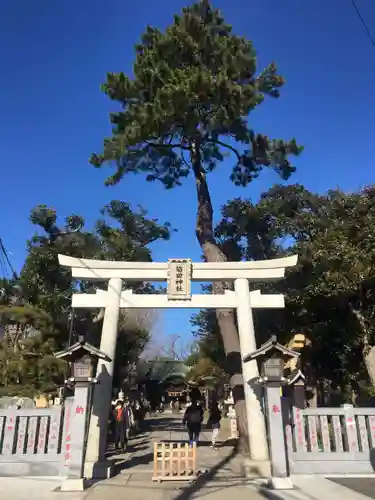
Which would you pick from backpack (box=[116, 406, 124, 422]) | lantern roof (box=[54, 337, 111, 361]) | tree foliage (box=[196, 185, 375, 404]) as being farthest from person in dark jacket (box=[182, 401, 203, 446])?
tree foliage (box=[196, 185, 375, 404])

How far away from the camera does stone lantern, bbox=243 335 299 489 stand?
8.27m

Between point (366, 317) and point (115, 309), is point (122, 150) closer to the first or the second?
point (115, 309)

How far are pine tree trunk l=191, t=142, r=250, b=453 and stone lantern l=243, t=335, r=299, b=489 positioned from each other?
310 centimetres

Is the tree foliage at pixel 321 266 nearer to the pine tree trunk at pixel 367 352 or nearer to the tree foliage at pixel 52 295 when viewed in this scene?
the pine tree trunk at pixel 367 352

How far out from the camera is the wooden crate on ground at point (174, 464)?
28.5ft

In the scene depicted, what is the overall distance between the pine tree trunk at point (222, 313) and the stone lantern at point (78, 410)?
4.65 meters

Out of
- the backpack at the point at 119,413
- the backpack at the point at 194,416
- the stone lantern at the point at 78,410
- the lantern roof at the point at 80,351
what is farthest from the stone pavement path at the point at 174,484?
the lantern roof at the point at 80,351

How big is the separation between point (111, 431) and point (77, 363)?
8.72 meters

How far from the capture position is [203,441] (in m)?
16.4

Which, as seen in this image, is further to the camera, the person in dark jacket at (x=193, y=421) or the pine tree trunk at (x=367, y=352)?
the pine tree trunk at (x=367, y=352)

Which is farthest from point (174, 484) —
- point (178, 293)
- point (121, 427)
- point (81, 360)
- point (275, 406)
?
point (121, 427)

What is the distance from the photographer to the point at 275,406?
28.9 feet

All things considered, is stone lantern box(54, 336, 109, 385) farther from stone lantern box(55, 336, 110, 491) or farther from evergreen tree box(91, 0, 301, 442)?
evergreen tree box(91, 0, 301, 442)

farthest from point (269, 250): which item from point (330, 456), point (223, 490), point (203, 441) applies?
point (223, 490)
